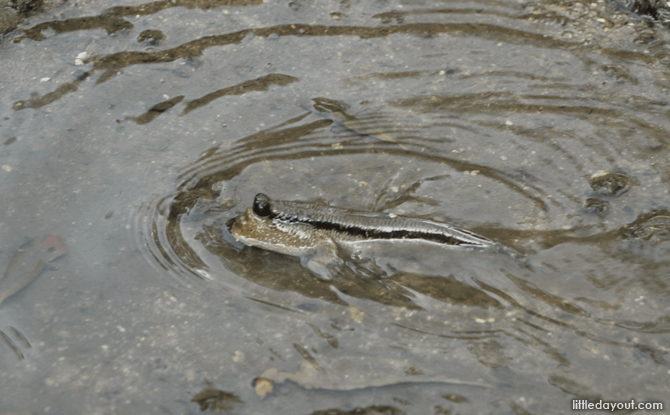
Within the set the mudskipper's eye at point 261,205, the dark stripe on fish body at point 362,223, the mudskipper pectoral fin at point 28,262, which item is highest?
the mudskipper's eye at point 261,205

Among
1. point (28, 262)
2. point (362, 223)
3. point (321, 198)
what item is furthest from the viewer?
point (321, 198)

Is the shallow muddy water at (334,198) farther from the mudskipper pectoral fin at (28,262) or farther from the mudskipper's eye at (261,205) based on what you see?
the mudskipper's eye at (261,205)

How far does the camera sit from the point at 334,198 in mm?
3607

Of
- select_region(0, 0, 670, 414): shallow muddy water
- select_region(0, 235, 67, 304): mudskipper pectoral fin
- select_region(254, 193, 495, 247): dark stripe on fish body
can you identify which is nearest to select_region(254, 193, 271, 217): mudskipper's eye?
select_region(254, 193, 495, 247): dark stripe on fish body

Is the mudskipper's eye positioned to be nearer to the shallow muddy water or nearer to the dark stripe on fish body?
the dark stripe on fish body

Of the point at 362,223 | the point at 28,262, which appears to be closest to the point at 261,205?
the point at 362,223

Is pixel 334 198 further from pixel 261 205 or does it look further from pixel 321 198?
pixel 261 205

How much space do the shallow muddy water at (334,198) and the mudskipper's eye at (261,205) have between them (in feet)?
0.86

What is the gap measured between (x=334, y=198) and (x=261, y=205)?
1.88 ft

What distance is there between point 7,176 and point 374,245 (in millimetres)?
2566

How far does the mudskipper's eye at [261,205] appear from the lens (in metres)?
3.25

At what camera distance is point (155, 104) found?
166 inches

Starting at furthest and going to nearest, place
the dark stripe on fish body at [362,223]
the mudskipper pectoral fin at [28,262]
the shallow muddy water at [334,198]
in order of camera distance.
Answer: the dark stripe on fish body at [362,223], the mudskipper pectoral fin at [28,262], the shallow muddy water at [334,198]

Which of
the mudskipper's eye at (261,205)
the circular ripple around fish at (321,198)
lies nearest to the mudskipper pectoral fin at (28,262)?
the circular ripple around fish at (321,198)
